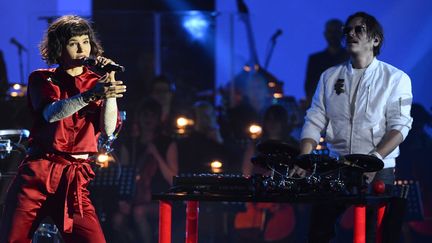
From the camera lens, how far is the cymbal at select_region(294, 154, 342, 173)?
4070 millimetres

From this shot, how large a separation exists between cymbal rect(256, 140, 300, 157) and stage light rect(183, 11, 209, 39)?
11.5 ft

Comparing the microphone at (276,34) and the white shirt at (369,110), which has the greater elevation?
the microphone at (276,34)

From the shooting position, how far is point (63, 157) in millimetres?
3918

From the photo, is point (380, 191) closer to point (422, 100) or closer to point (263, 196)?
point (263, 196)

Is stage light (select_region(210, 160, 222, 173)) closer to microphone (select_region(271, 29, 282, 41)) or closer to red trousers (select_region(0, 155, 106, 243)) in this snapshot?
microphone (select_region(271, 29, 282, 41))

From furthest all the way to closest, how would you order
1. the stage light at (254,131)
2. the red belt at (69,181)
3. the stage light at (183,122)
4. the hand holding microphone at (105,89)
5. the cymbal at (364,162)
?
the stage light at (183,122), the stage light at (254,131), the cymbal at (364,162), the red belt at (69,181), the hand holding microphone at (105,89)

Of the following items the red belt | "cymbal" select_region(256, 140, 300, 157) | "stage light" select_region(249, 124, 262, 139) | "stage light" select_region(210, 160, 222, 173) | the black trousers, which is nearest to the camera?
the red belt

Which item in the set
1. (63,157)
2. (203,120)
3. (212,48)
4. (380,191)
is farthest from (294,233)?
(63,157)

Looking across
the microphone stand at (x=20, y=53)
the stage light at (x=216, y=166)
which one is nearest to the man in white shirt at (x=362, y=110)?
the stage light at (x=216, y=166)

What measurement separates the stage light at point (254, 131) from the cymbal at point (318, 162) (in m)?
3.39

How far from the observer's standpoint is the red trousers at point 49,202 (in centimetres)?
381

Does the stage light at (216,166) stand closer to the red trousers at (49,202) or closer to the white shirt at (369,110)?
the white shirt at (369,110)

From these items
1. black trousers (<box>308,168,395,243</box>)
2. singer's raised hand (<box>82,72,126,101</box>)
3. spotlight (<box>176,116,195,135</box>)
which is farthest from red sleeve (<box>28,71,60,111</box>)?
spotlight (<box>176,116,195,135</box>)

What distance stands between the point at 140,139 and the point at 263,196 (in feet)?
12.4
